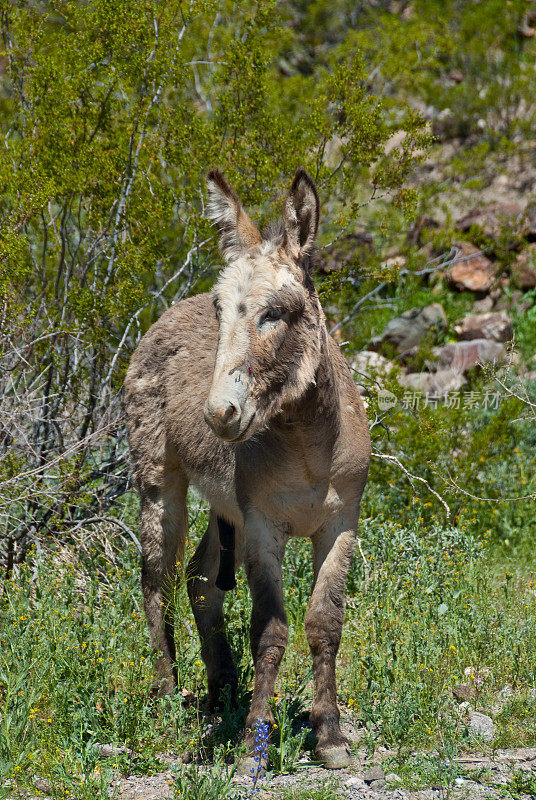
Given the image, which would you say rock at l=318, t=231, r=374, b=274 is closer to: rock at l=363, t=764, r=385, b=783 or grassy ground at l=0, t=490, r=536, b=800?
grassy ground at l=0, t=490, r=536, b=800

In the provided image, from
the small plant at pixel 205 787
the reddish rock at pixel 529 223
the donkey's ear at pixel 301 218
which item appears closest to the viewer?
the small plant at pixel 205 787

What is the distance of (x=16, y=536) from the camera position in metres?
6.44

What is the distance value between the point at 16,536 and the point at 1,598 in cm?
69

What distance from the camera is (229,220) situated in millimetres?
4355

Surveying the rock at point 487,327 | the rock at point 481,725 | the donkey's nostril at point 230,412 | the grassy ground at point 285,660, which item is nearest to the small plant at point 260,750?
the grassy ground at point 285,660

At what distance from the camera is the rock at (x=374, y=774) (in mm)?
3912

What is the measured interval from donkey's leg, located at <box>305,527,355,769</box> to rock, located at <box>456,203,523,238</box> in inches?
319

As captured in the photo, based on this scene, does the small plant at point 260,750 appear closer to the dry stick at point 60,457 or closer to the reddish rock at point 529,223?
the dry stick at point 60,457

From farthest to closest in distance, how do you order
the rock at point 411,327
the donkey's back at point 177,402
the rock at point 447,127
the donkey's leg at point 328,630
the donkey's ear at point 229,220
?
the rock at point 447,127, the rock at point 411,327, the donkey's back at point 177,402, the donkey's ear at point 229,220, the donkey's leg at point 328,630

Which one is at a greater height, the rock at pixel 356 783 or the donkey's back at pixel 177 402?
the donkey's back at pixel 177 402

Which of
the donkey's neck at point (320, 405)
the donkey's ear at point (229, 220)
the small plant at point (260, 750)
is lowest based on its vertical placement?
the small plant at point (260, 750)

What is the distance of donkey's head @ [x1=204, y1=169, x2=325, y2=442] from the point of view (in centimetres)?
371

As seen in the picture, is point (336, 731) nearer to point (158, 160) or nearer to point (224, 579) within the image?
point (224, 579)

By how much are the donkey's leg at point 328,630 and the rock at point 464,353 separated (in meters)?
6.21
